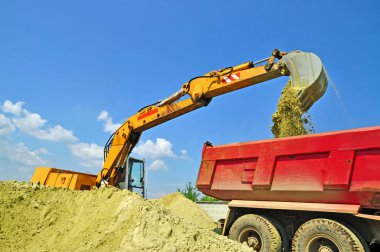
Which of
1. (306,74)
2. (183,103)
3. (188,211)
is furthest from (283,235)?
(188,211)

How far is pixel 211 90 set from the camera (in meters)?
8.84

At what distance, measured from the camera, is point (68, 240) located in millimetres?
6340

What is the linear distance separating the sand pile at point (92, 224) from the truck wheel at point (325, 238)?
0.98 m

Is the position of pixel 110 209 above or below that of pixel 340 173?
below

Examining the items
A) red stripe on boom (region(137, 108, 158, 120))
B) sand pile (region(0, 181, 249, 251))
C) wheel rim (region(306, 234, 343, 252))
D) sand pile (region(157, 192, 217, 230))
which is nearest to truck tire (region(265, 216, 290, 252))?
wheel rim (region(306, 234, 343, 252))

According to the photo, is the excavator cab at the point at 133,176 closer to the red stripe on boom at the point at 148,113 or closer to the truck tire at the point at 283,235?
the red stripe on boom at the point at 148,113

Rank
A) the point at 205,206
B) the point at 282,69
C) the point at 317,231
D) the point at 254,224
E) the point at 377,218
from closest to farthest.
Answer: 1. the point at 377,218
2. the point at 317,231
3. the point at 254,224
4. the point at 282,69
5. the point at 205,206

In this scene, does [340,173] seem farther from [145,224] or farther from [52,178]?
[52,178]

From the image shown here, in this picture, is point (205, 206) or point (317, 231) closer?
point (317, 231)

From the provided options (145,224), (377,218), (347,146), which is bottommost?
(145,224)

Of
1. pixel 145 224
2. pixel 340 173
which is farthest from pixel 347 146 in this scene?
pixel 145 224

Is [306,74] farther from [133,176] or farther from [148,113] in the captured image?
[133,176]

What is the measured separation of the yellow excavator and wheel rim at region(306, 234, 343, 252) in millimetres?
2800

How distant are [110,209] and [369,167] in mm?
4212
